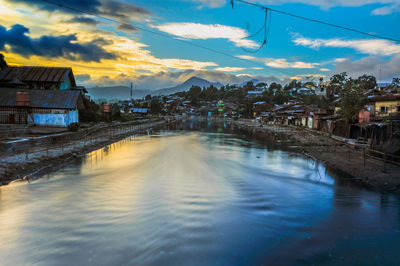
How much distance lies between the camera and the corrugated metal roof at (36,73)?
35.6 m

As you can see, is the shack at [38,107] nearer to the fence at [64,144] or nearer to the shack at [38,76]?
the fence at [64,144]

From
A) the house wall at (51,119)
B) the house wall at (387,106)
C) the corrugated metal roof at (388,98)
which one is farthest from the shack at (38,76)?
the corrugated metal roof at (388,98)

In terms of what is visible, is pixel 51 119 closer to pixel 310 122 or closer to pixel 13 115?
pixel 13 115

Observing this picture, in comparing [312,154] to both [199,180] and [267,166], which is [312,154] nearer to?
[267,166]

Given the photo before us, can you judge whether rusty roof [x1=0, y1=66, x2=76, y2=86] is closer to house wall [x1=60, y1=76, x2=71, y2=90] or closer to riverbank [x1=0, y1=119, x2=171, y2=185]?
house wall [x1=60, y1=76, x2=71, y2=90]

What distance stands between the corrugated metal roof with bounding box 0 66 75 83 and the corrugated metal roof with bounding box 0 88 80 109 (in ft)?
29.2

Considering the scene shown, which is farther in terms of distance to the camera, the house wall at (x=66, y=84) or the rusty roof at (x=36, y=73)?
the house wall at (x=66, y=84)

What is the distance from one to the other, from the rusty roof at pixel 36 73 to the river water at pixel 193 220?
1062 inches

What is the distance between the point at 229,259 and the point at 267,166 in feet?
46.4

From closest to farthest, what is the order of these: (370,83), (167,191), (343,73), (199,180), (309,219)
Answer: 1. (309,219)
2. (167,191)
3. (199,180)
4. (370,83)
5. (343,73)

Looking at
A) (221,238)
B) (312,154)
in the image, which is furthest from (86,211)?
(312,154)

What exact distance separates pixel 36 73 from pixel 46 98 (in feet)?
40.3

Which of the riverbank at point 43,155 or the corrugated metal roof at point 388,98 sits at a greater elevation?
the corrugated metal roof at point 388,98

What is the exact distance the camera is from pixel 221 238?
8.36m
